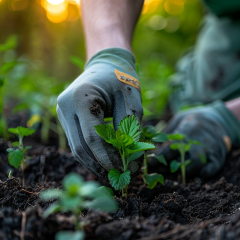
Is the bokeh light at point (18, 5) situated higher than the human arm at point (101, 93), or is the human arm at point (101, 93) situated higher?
the bokeh light at point (18, 5)

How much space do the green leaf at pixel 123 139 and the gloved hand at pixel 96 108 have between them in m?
0.09

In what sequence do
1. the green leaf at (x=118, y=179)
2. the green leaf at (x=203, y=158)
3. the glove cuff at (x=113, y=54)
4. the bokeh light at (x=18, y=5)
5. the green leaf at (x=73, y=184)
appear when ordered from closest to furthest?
the green leaf at (x=73, y=184), the green leaf at (x=118, y=179), the glove cuff at (x=113, y=54), the green leaf at (x=203, y=158), the bokeh light at (x=18, y=5)

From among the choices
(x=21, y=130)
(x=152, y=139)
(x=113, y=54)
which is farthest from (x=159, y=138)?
(x=21, y=130)

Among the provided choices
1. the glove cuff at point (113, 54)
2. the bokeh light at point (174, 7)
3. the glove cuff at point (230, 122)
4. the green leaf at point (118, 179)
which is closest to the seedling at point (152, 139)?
the green leaf at point (118, 179)

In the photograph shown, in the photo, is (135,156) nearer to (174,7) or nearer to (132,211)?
(132,211)

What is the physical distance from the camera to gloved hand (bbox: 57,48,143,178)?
1006mm

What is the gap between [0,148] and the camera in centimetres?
164

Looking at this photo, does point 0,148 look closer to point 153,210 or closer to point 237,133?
point 153,210

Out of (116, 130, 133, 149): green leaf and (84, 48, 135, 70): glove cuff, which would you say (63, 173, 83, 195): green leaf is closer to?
(116, 130, 133, 149): green leaf

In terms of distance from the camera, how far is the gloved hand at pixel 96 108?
101 cm

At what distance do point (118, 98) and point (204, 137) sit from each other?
36.5 inches

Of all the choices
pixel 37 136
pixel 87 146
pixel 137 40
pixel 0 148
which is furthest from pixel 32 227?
pixel 137 40

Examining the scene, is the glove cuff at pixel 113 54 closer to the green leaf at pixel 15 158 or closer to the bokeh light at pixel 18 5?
the green leaf at pixel 15 158

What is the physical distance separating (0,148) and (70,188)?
50.1 inches
